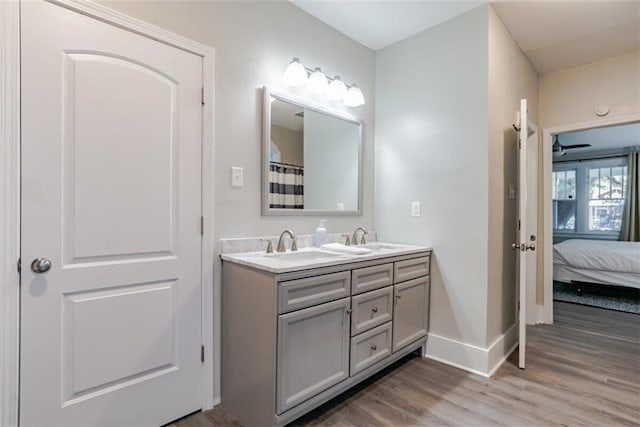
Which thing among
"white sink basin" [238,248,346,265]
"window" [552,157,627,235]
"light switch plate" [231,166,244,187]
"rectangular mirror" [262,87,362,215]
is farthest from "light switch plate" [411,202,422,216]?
"window" [552,157,627,235]

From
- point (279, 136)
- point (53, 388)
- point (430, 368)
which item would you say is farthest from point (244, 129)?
point (430, 368)

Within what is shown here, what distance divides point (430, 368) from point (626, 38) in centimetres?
309

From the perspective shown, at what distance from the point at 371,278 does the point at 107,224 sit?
141cm

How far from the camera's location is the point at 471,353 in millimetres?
2344

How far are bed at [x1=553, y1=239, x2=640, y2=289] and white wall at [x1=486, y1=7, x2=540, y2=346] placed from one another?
235 centimetres

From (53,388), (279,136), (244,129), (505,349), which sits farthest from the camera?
(505,349)

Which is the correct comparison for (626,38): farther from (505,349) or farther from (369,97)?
(505,349)

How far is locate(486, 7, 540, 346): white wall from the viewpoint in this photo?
2357 mm

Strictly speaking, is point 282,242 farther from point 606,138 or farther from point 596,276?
point 606,138

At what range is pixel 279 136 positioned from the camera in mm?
2203

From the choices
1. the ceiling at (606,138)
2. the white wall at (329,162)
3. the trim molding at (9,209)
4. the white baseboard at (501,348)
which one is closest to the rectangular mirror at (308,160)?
the white wall at (329,162)

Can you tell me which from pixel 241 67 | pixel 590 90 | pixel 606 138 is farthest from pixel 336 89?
pixel 606 138

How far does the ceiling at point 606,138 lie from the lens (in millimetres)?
5121

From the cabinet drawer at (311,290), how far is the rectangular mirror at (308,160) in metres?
0.64
